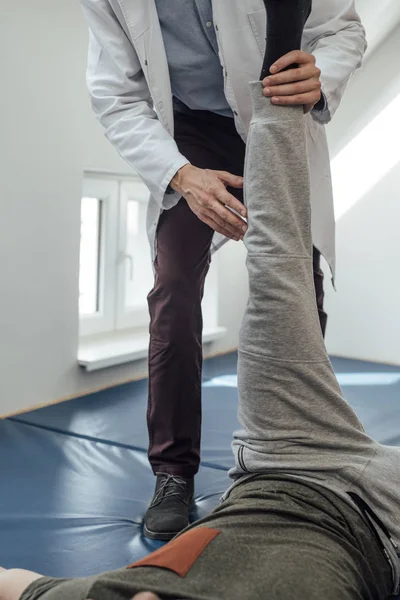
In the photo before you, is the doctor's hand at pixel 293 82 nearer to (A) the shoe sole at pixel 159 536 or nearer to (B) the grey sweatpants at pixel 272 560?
(B) the grey sweatpants at pixel 272 560

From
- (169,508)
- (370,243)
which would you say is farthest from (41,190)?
(370,243)

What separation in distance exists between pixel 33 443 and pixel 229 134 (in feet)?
3.14

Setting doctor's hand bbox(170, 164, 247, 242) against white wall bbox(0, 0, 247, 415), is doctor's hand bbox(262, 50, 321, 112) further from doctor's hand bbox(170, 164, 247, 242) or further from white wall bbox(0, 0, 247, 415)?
white wall bbox(0, 0, 247, 415)

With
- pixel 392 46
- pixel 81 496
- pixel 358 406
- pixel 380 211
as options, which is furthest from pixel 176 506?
pixel 392 46

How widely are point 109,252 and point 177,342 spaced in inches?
55.9

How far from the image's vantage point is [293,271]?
45.4 inches

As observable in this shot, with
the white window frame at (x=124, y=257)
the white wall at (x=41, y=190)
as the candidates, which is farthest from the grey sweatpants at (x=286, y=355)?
the white window frame at (x=124, y=257)

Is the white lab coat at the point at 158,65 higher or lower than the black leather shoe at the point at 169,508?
higher

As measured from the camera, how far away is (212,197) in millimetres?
1341

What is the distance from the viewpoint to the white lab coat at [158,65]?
1.45 meters

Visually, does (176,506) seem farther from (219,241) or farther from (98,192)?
(98,192)

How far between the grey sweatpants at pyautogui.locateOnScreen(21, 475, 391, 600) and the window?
1833 millimetres

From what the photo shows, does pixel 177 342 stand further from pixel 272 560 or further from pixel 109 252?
pixel 109 252

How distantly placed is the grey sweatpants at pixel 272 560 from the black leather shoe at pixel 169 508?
341 millimetres
